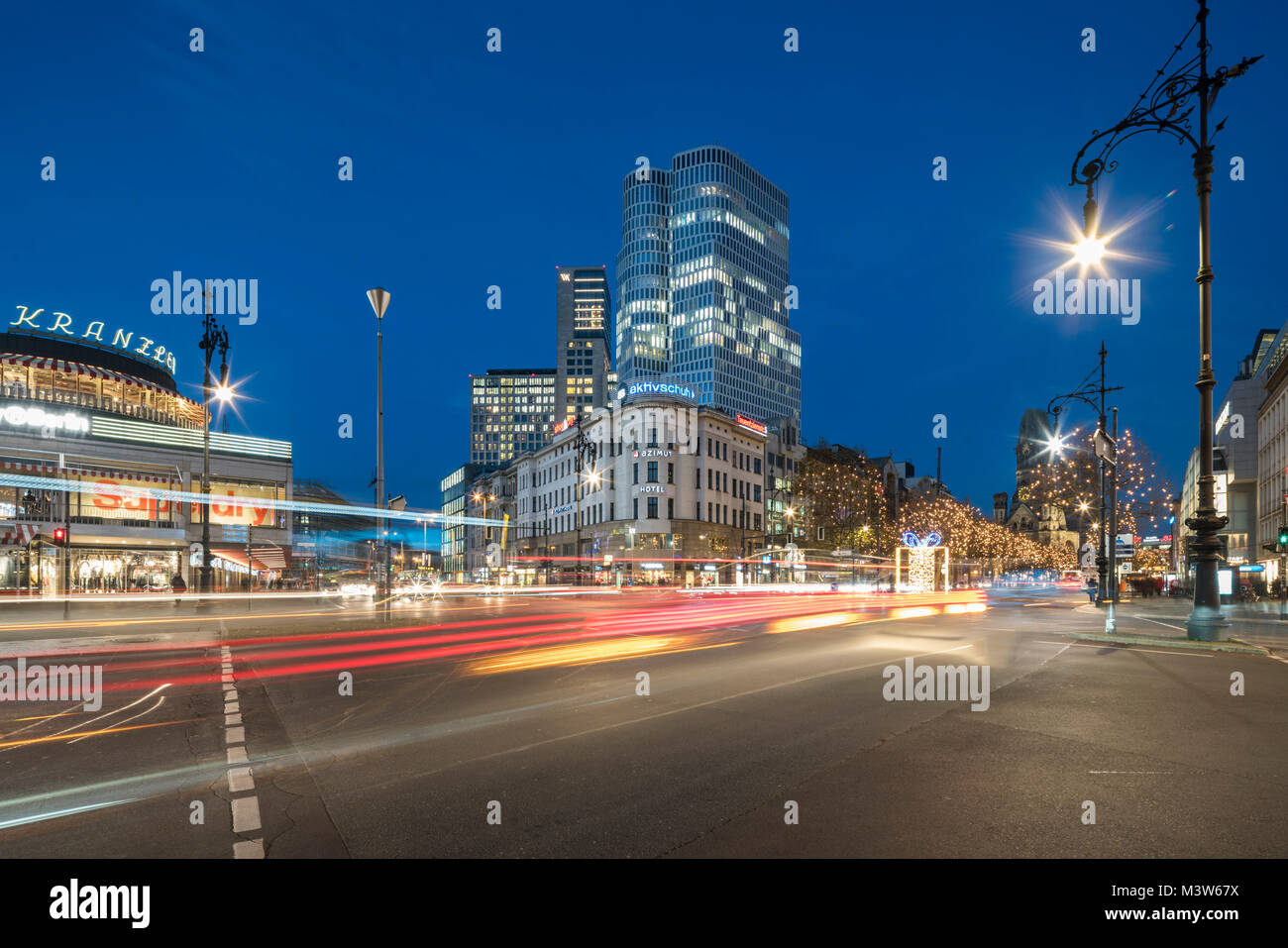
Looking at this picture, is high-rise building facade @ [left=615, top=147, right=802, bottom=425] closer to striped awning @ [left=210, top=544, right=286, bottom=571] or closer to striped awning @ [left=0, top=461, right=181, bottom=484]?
striped awning @ [left=210, top=544, right=286, bottom=571]

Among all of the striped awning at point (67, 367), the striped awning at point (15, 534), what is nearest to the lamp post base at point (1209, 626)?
the striped awning at point (15, 534)

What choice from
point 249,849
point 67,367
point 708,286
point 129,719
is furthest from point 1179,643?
point 708,286

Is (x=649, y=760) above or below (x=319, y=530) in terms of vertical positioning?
above

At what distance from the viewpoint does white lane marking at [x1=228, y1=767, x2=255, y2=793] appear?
6387 millimetres

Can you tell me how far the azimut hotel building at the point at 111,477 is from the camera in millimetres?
44469

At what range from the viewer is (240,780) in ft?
21.9

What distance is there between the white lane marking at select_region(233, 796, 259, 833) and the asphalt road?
3cm

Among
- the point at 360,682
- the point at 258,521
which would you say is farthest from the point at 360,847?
the point at 258,521

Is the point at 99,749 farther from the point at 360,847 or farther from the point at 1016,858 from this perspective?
the point at 1016,858

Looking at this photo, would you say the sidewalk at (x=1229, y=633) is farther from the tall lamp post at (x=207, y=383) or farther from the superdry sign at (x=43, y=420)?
the superdry sign at (x=43, y=420)

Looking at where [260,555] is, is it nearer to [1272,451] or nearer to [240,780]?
[240,780]

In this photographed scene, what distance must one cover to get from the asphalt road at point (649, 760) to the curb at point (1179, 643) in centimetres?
45

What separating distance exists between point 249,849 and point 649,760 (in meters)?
3.57

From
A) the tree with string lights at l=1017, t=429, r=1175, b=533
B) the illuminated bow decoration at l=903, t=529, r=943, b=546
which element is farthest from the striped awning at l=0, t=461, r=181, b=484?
the tree with string lights at l=1017, t=429, r=1175, b=533
